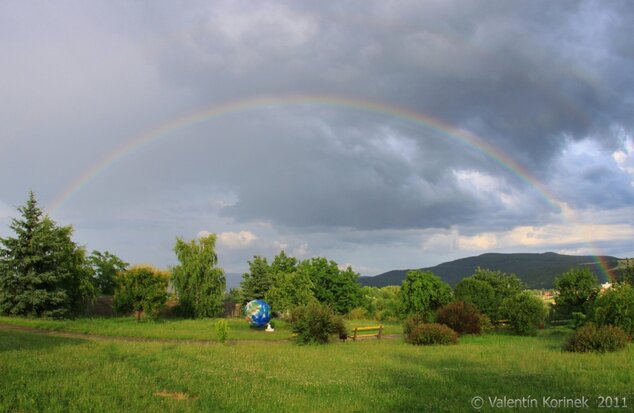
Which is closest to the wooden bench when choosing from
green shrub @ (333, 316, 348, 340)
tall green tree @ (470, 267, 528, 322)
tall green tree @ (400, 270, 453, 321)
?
green shrub @ (333, 316, 348, 340)

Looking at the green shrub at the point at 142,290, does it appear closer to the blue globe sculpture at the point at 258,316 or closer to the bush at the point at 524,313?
the blue globe sculpture at the point at 258,316

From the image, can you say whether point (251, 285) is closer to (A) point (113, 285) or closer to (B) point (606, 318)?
(A) point (113, 285)

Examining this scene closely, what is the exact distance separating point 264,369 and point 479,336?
17869 mm

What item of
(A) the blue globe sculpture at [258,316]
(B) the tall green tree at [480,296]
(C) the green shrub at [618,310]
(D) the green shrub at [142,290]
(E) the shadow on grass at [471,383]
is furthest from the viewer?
(D) the green shrub at [142,290]

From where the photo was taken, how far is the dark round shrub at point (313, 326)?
2470 centimetres

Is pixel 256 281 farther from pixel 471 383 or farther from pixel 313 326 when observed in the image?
pixel 471 383

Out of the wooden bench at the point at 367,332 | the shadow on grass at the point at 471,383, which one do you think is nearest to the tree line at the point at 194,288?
the wooden bench at the point at 367,332

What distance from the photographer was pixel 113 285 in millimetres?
51094

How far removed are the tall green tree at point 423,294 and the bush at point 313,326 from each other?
1248 cm

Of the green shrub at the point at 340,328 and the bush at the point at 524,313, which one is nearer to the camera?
the green shrub at the point at 340,328

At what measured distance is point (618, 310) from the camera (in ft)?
70.0

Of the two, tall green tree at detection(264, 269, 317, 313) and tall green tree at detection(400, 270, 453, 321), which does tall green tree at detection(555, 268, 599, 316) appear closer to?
tall green tree at detection(400, 270, 453, 321)

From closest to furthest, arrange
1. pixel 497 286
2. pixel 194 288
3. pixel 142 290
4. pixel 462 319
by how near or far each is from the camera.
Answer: pixel 462 319
pixel 497 286
pixel 142 290
pixel 194 288

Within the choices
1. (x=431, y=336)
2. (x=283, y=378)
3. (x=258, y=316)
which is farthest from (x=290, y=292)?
(x=283, y=378)
